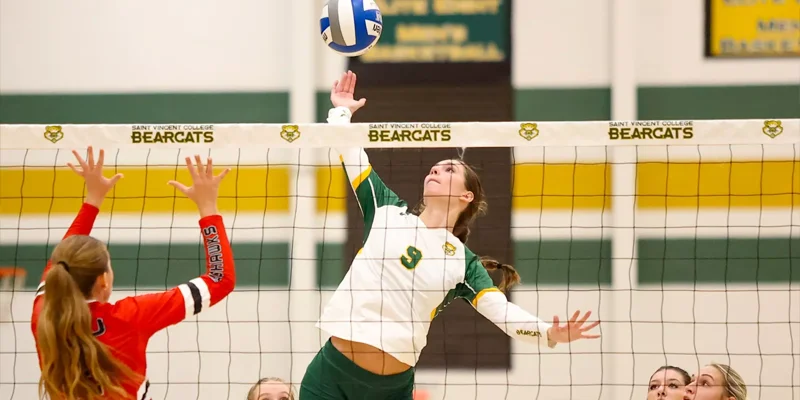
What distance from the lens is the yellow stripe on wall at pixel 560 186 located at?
6879 mm

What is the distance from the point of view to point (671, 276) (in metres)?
6.89

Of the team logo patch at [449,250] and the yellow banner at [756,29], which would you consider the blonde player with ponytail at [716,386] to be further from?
the yellow banner at [756,29]

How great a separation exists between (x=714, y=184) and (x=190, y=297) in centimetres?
481

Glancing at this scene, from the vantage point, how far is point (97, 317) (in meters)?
3.33

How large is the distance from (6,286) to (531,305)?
4.23 m

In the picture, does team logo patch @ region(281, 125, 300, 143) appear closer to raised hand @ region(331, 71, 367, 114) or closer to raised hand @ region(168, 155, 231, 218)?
raised hand @ region(331, 71, 367, 114)

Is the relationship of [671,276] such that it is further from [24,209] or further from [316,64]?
[24,209]

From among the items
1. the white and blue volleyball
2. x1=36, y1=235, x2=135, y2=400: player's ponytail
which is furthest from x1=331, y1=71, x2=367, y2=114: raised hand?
x1=36, y1=235, x2=135, y2=400: player's ponytail

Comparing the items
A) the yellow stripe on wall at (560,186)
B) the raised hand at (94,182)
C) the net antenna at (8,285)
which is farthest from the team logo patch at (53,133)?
the yellow stripe on wall at (560,186)

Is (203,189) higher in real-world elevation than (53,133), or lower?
lower

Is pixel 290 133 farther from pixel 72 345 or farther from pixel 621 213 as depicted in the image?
pixel 621 213

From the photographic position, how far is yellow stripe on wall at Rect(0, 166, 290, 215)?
7039mm

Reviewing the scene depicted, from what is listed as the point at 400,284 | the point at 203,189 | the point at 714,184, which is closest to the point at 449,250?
the point at 400,284

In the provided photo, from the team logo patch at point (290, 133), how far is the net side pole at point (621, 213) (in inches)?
132
